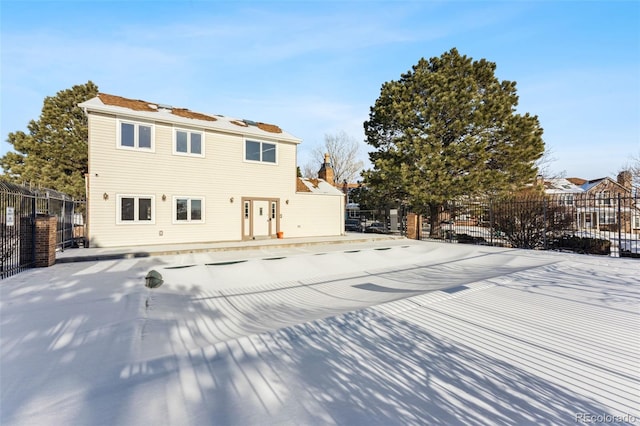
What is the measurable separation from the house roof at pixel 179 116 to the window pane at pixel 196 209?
3507 mm

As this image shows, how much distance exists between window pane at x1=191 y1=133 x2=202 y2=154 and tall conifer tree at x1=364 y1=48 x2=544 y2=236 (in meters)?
9.65

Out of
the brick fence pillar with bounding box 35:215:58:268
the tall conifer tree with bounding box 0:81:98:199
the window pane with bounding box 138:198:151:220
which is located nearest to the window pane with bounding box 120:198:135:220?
the window pane with bounding box 138:198:151:220

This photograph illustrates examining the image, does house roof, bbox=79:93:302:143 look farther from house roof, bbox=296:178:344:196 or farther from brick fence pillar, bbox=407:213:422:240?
brick fence pillar, bbox=407:213:422:240

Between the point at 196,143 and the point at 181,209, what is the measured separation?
3.14 metres

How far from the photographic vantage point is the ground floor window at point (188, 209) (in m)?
13.3

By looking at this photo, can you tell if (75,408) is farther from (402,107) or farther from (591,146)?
(591,146)

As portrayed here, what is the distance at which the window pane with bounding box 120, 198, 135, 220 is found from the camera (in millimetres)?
12156

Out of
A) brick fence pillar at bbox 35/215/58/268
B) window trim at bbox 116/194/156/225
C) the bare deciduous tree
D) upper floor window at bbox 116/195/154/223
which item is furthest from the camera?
the bare deciduous tree

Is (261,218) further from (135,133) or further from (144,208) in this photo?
(135,133)

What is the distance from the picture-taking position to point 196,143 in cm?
1384

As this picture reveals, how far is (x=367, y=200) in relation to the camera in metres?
19.4

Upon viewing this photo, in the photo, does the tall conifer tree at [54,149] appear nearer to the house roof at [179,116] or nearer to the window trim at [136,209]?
the house roof at [179,116]

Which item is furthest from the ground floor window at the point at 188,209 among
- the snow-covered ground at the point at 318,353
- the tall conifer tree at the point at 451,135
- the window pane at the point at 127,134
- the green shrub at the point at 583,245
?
the green shrub at the point at 583,245

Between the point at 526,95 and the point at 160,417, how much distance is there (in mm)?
23378
